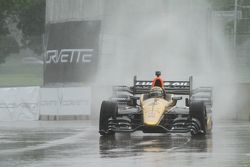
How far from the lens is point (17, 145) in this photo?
19844 millimetres

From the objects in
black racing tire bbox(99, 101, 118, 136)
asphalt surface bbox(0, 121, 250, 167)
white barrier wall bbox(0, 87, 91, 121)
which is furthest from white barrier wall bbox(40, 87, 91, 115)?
black racing tire bbox(99, 101, 118, 136)

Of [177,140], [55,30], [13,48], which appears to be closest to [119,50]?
[55,30]

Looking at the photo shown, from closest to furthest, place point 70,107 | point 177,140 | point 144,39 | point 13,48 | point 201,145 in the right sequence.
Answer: point 201,145, point 177,140, point 70,107, point 144,39, point 13,48

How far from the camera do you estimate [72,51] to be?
41.0m

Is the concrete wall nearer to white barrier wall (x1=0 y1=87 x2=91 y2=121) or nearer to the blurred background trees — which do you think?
white barrier wall (x1=0 y1=87 x2=91 y2=121)

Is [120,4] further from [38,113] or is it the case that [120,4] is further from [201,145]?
[201,145]

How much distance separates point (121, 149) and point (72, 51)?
2303cm

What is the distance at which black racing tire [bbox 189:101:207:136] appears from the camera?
21.8 m

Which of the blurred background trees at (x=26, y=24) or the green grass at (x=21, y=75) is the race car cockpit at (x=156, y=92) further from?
the blurred background trees at (x=26, y=24)

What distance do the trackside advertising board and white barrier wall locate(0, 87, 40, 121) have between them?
3.70m

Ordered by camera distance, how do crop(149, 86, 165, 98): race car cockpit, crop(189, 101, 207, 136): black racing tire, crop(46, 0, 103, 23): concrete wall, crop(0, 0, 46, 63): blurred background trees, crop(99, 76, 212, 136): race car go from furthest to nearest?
1. crop(0, 0, 46, 63): blurred background trees
2. crop(46, 0, 103, 23): concrete wall
3. crop(149, 86, 165, 98): race car cockpit
4. crop(189, 101, 207, 136): black racing tire
5. crop(99, 76, 212, 136): race car

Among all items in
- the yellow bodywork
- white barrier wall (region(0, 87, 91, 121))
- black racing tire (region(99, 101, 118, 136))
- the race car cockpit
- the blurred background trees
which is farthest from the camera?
the blurred background trees

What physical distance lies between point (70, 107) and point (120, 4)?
6453 mm

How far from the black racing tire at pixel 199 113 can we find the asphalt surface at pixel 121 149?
0.39 metres
